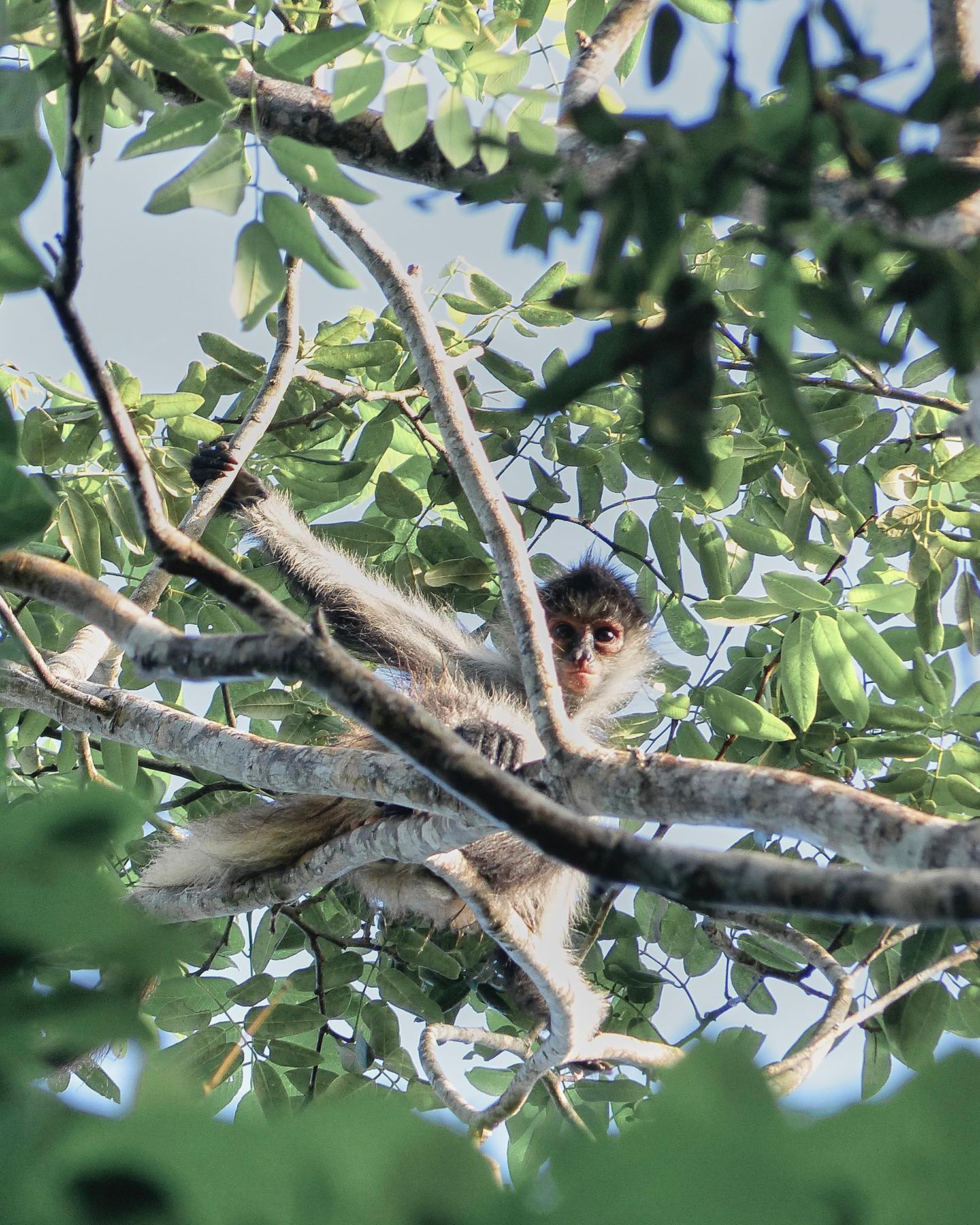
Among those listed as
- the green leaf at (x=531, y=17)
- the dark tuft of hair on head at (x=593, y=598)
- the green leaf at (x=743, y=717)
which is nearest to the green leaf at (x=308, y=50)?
the green leaf at (x=531, y=17)

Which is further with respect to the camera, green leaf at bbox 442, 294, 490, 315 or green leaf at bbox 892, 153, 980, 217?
green leaf at bbox 442, 294, 490, 315

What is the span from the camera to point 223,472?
3434 millimetres

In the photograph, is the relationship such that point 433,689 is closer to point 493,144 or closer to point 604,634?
point 604,634

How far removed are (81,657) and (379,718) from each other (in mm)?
2349

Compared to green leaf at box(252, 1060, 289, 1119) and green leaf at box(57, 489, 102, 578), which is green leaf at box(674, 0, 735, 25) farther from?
green leaf at box(252, 1060, 289, 1119)

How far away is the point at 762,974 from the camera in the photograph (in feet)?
11.2

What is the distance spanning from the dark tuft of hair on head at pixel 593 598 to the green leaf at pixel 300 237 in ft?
12.9

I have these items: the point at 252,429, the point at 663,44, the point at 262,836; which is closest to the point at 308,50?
the point at 663,44

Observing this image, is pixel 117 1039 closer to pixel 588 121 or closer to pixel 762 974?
pixel 588 121

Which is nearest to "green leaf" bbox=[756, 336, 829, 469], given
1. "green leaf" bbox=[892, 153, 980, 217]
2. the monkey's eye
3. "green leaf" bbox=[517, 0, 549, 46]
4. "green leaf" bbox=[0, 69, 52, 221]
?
"green leaf" bbox=[892, 153, 980, 217]

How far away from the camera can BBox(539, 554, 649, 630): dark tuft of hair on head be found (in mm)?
5406

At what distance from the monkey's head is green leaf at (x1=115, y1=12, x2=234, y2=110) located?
338 cm

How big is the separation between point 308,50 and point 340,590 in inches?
114

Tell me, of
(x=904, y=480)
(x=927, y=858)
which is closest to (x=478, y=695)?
(x=904, y=480)
